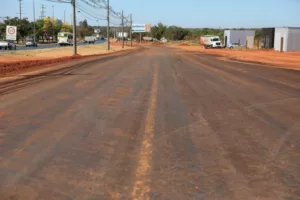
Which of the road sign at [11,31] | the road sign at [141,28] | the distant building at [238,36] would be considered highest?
the road sign at [141,28]

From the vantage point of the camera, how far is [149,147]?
21.8 feet

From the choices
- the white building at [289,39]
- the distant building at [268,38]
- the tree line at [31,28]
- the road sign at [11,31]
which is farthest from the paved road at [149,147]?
the tree line at [31,28]

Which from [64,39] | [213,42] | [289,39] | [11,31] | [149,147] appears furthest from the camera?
[64,39]

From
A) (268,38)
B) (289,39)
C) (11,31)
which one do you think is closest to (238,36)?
(268,38)

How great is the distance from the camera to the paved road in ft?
15.9

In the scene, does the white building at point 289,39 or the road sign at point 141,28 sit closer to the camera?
the white building at point 289,39

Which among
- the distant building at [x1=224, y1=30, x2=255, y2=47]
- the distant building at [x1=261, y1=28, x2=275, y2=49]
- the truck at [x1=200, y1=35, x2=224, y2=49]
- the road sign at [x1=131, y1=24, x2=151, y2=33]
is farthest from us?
the road sign at [x1=131, y1=24, x2=151, y2=33]

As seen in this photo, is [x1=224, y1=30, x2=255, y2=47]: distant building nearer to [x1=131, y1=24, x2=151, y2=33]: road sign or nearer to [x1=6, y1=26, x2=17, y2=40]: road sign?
[x1=131, y1=24, x2=151, y2=33]: road sign

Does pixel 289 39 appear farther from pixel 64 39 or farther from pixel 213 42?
pixel 64 39

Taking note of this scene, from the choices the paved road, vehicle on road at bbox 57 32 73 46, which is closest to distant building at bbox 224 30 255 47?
vehicle on road at bbox 57 32 73 46

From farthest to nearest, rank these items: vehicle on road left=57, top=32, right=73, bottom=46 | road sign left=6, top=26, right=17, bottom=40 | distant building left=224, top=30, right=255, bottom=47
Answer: vehicle on road left=57, top=32, right=73, bottom=46, distant building left=224, top=30, right=255, bottom=47, road sign left=6, top=26, right=17, bottom=40

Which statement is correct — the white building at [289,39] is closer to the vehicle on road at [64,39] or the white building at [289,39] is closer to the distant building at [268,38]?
the distant building at [268,38]

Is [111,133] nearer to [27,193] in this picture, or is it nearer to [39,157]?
[39,157]

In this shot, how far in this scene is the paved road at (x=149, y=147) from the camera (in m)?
4.83
